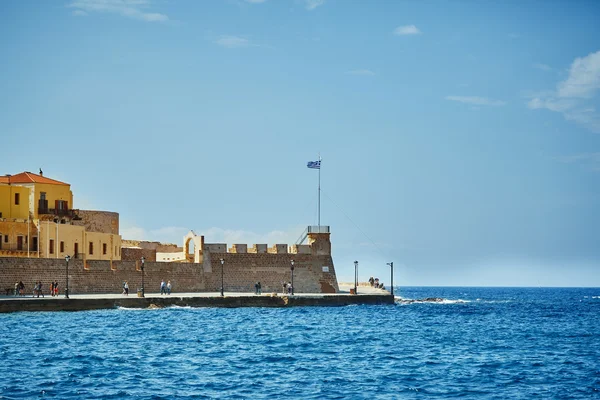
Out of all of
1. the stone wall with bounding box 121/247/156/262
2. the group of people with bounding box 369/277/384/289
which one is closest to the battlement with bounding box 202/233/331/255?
the stone wall with bounding box 121/247/156/262

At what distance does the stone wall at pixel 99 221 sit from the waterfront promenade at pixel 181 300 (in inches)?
303

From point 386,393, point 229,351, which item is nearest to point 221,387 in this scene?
point 386,393

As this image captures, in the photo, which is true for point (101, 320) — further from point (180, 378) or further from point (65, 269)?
point (180, 378)

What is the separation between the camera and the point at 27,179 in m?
50.2

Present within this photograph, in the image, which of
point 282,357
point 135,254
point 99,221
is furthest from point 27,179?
point 282,357

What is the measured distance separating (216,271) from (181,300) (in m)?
7.09

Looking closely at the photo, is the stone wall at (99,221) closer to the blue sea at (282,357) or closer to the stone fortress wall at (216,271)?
the stone fortress wall at (216,271)

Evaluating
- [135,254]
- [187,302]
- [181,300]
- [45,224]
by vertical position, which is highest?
[45,224]

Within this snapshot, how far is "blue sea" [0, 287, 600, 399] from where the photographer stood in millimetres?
22250

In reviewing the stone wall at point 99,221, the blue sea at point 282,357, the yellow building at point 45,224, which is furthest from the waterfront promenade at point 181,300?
the stone wall at point 99,221

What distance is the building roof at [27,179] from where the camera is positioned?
1972 inches

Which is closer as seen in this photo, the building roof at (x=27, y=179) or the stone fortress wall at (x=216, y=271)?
the stone fortress wall at (x=216, y=271)

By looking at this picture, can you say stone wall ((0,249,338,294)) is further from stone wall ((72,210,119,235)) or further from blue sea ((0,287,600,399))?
stone wall ((72,210,119,235))

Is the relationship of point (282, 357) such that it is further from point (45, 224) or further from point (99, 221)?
point (99, 221)
